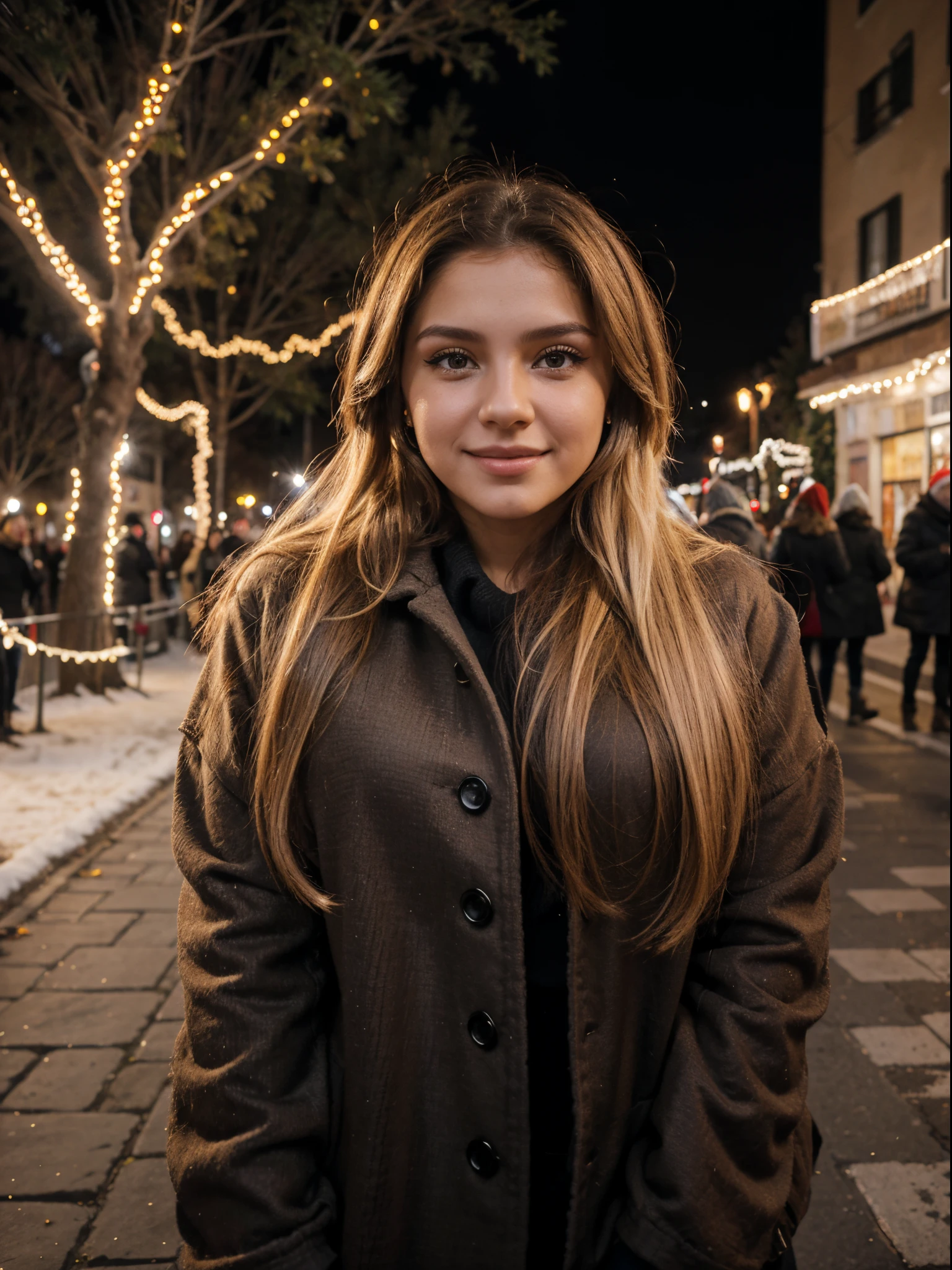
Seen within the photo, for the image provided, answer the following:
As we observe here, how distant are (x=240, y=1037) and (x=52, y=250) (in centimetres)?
682

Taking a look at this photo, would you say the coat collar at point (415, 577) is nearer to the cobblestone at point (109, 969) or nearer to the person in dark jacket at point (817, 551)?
the cobblestone at point (109, 969)

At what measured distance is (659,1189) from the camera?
4.76 feet

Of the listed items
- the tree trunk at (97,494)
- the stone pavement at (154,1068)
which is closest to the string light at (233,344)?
the tree trunk at (97,494)

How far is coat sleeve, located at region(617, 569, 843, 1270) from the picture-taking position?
4.70 feet

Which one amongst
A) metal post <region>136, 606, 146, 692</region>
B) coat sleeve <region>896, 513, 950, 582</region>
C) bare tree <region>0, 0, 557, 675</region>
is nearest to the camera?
bare tree <region>0, 0, 557, 675</region>

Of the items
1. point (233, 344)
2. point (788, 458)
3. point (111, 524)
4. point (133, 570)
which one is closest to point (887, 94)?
point (788, 458)

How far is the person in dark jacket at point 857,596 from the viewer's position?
9.38m

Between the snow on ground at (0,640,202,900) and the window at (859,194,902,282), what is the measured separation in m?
14.6

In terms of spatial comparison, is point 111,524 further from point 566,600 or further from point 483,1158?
point 483,1158

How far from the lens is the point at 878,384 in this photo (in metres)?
17.4

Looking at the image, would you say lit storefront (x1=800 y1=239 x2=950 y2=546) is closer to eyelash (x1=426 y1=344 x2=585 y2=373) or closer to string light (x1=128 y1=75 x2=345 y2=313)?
string light (x1=128 y1=75 x2=345 y2=313)

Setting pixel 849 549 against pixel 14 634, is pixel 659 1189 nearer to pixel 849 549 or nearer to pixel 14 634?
pixel 14 634

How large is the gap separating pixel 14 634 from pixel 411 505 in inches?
297

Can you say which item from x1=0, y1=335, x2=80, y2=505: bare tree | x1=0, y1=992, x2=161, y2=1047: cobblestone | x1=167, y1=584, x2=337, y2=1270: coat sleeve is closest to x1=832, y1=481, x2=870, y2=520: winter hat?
x1=0, y1=992, x2=161, y2=1047: cobblestone
